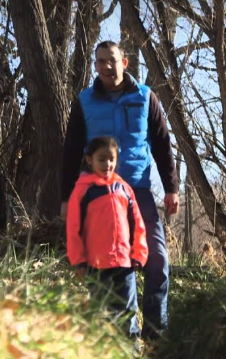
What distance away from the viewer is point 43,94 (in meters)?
9.34

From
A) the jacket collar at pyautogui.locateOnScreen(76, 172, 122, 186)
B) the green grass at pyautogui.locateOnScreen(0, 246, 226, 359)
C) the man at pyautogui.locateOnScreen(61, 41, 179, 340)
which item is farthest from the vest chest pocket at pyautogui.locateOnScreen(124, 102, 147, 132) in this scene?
the green grass at pyautogui.locateOnScreen(0, 246, 226, 359)

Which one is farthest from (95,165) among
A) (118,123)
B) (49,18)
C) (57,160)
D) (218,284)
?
(49,18)

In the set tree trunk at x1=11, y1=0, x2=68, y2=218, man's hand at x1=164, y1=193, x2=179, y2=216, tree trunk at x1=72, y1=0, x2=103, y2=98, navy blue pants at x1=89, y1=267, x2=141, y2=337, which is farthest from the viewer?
tree trunk at x1=72, y1=0, x2=103, y2=98

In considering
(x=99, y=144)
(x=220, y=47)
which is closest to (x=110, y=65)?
(x=99, y=144)

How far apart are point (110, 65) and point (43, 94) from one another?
4.42m

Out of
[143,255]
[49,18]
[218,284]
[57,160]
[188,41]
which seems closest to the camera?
[143,255]

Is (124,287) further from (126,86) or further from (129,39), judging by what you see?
Result: (129,39)

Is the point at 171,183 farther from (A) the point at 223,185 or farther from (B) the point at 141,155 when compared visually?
(A) the point at 223,185

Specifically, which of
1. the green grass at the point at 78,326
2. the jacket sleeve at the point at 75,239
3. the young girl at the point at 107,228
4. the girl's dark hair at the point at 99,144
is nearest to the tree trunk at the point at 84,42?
the girl's dark hair at the point at 99,144

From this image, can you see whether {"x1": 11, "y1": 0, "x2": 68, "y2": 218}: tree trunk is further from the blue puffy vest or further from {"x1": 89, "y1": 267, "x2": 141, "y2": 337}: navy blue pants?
{"x1": 89, "y1": 267, "x2": 141, "y2": 337}: navy blue pants

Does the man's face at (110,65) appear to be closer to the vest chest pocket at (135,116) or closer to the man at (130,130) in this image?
the man at (130,130)

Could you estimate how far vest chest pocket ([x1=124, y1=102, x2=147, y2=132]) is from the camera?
198 inches

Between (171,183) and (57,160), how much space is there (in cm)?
426

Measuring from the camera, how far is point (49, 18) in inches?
423
